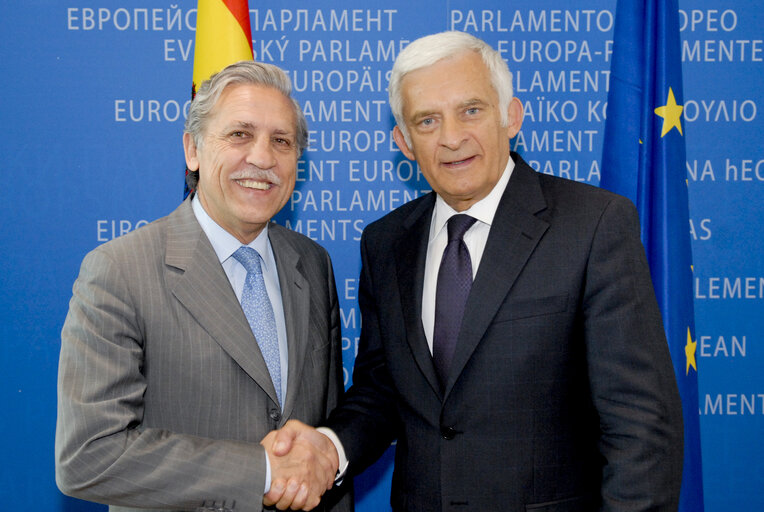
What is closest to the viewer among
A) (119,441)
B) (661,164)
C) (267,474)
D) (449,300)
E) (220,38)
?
(119,441)

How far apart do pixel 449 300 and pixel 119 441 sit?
102cm

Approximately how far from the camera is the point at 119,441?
167 centimetres

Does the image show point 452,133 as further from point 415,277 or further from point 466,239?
point 415,277

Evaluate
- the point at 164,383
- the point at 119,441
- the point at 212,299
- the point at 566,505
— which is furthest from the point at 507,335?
the point at 119,441

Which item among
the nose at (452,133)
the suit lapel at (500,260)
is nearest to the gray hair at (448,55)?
the nose at (452,133)

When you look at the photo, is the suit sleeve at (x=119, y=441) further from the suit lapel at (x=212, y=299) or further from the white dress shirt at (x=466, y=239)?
the white dress shirt at (x=466, y=239)

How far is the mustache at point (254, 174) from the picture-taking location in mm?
1952

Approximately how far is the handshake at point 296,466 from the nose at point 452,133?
1.00m

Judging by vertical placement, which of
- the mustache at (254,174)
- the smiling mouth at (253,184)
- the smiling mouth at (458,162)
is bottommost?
the smiling mouth at (253,184)

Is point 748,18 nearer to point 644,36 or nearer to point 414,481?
point 644,36

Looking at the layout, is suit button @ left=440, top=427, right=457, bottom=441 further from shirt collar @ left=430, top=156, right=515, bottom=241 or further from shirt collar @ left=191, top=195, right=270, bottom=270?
shirt collar @ left=191, top=195, right=270, bottom=270

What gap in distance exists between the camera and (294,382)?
1905mm

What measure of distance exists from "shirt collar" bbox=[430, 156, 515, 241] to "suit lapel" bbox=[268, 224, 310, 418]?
1.60 feet

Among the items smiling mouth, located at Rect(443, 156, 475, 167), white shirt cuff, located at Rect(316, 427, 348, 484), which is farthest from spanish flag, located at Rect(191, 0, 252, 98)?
white shirt cuff, located at Rect(316, 427, 348, 484)
